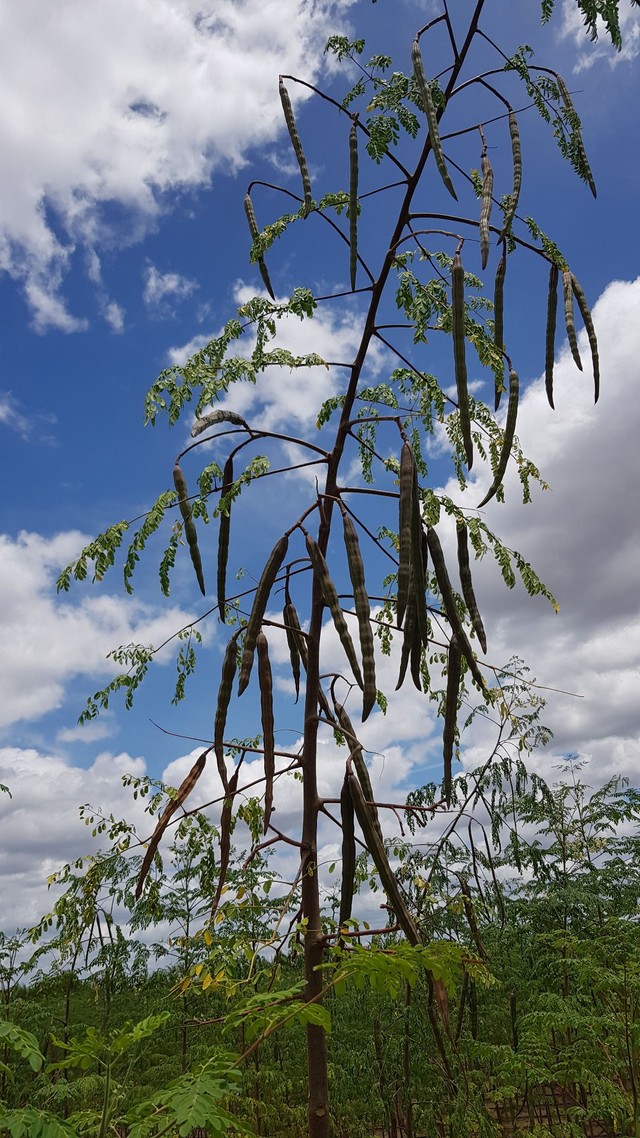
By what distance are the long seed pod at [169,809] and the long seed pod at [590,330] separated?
1.42m

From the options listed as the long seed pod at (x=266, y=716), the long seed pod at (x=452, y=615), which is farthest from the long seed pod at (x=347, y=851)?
the long seed pod at (x=452, y=615)

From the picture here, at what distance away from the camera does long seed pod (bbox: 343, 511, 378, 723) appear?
1.84 m

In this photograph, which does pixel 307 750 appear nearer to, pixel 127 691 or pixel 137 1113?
pixel 137 1113

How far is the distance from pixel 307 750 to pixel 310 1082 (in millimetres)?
827

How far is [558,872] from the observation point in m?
5.95

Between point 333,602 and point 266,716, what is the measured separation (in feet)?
1.27

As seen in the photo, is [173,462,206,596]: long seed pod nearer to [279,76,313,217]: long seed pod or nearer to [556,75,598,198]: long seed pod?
[279,76,313,217]: long seed pod

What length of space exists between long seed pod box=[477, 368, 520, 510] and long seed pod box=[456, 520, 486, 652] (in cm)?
14

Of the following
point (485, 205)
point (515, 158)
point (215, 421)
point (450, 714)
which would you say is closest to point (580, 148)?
point (515, 158)

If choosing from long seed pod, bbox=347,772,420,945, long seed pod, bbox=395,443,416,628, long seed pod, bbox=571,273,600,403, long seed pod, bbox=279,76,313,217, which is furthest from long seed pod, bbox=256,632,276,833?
long seed pod, bbox=279,76,313,217

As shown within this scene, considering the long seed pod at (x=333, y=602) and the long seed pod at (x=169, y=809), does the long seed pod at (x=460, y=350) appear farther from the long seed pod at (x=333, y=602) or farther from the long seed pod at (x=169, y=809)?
the long seed pod at (x=169, y=809)

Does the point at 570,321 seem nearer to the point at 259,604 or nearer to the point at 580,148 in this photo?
the point at 580,148

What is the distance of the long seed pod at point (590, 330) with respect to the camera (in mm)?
2139

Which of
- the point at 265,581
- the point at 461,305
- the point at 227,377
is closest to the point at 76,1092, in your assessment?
the point at 265,581
